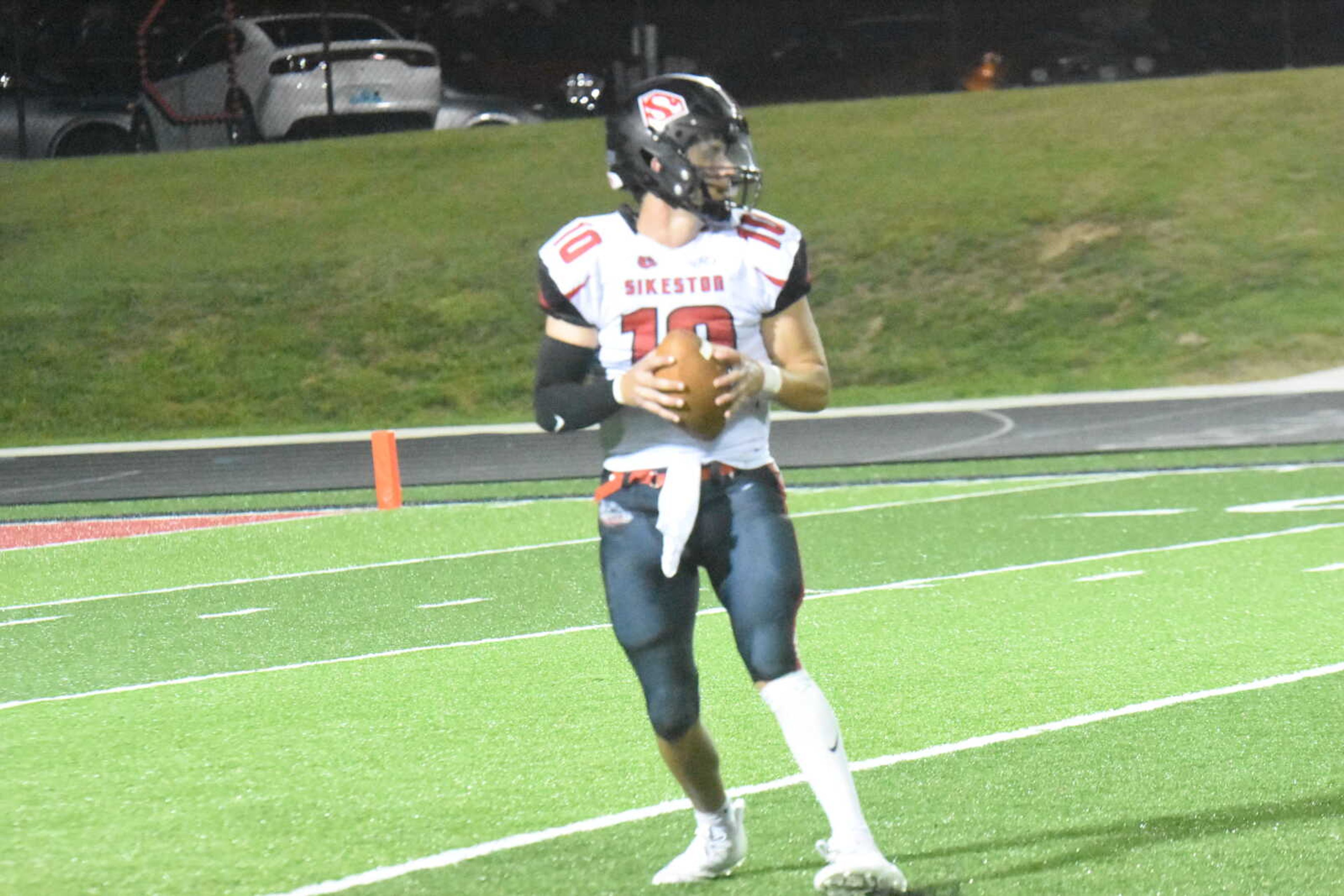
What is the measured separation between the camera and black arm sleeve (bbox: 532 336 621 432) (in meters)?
5.05

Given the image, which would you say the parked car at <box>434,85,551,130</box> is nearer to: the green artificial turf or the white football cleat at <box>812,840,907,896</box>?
the green artificial turf

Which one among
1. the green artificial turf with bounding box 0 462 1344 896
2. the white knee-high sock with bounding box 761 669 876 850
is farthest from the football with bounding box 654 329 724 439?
the green artificial turf with bounding box 0 462 1344 896

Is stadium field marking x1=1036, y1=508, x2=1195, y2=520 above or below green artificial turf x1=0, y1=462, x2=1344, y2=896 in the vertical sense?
below

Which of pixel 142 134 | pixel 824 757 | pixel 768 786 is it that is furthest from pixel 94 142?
pixel 824 757

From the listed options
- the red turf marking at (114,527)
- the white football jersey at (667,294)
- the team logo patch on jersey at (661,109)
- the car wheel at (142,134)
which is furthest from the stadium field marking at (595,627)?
the car wheel at (142,134)

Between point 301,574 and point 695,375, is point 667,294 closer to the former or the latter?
point 695,375

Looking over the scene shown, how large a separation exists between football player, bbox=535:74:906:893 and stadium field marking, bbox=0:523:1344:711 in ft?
12.9

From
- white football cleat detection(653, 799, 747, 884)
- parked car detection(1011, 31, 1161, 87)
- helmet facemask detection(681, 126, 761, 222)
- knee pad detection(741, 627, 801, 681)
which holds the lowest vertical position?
parked car detection(1011, 31, 1161, 87)

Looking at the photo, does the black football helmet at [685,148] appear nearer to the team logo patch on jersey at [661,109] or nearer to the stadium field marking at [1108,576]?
the team logo patch on jersey at [661,109]

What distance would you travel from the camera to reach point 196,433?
22.8m

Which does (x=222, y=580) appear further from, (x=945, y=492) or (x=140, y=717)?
(x=945, y=492)

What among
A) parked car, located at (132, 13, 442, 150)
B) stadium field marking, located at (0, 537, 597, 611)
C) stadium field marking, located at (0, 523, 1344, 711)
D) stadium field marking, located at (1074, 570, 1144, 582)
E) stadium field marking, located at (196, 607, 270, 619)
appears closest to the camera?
stadium field marking, located at (0, 523, 1344, 711)

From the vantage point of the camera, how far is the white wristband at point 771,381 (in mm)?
4969

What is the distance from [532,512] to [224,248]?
13887 millimetres
